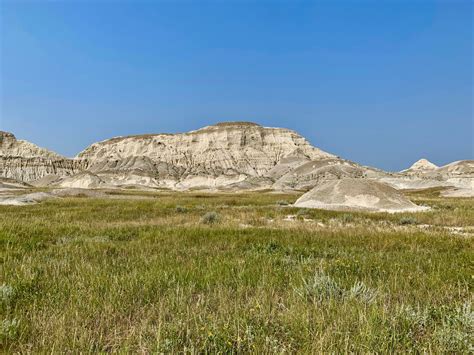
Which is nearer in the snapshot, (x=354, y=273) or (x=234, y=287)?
(x=234, y=287)

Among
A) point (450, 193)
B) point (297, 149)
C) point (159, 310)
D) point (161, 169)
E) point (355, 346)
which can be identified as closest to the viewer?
point (355, 346)

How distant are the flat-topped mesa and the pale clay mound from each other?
3918 inches

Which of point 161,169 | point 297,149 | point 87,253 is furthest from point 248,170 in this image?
point 87,253

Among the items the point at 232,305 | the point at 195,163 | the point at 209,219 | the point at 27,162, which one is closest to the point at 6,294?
the point at 232,305

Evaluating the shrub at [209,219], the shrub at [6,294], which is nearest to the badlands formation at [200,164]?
the shrub at [209,219]

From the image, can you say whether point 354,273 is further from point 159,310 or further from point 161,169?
point 161,169

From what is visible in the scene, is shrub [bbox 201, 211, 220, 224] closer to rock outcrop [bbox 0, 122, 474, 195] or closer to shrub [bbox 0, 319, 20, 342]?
shrub [bbox 0, 319, 20, 342]

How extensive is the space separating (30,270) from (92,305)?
216 cm

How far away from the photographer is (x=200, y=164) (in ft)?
469

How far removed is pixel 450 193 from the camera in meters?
64.1

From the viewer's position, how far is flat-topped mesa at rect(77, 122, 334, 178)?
140250mm

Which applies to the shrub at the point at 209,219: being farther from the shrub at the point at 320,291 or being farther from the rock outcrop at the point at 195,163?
the rock outcrop at the point at 195,163

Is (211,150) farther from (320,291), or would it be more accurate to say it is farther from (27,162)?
(320,291)

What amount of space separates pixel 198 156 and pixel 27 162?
76.8 metres
